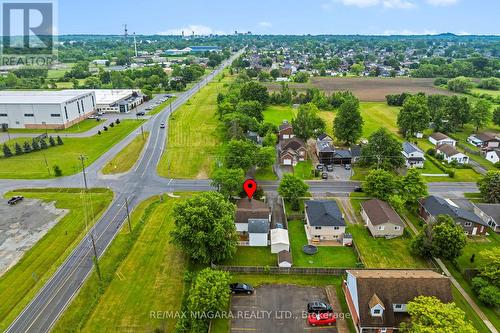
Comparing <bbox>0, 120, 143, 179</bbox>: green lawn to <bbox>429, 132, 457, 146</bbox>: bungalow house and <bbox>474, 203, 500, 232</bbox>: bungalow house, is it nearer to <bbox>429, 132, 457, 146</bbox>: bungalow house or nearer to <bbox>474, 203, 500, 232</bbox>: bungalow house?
<bbox>474, 203, 500, 232</bbox>: bungalow house

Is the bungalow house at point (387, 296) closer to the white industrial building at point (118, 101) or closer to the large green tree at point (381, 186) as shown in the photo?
the large green tree at point (381, 186)

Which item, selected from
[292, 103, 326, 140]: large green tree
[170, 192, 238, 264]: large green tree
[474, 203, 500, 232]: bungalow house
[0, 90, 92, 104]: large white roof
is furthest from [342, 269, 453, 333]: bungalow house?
[0, 90, 92, 104]: large white roof

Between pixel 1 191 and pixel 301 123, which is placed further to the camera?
pixel 301 123

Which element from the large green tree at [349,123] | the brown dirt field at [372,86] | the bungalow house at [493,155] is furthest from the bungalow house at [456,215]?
the brown dirt field at [372,86]

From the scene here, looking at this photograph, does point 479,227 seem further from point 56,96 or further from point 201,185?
point 56,96

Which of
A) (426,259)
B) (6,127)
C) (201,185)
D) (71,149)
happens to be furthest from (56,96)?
(426,259)

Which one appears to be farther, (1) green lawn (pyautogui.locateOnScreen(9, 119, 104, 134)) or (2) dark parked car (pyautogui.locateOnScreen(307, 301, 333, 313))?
(1) green lawn (pyautogui.locateOnScreen(9, 119, 104, 134))
